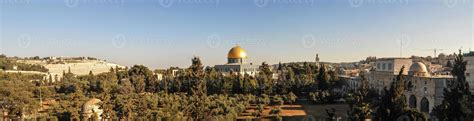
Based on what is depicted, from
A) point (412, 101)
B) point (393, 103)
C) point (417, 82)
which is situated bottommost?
point (412, 101)

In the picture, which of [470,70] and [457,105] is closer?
[457,105]

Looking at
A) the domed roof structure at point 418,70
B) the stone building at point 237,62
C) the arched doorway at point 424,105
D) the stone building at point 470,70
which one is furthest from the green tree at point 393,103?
the stone building at point 237,62

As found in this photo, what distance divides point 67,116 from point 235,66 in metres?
42.9

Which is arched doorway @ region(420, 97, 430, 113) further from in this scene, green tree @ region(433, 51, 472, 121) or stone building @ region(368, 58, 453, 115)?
green tree @ region(433, 51, 472, 121)

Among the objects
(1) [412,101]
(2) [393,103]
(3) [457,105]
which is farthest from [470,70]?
(2) [393,103]

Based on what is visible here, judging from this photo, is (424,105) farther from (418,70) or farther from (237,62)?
(237,62)

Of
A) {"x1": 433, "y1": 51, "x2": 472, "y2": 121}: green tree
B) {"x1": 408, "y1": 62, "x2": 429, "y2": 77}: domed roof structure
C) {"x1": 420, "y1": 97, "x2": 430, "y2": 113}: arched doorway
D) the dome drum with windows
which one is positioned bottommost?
{"x1": 420, "y1": 97, "x2": 430, "y2": 113}: arched doorway

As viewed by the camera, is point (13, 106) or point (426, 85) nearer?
point (13, 106)

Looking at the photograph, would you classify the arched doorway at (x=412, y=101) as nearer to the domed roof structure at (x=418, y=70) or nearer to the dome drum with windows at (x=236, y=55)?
the domed roof structure at (x=418, y=70)

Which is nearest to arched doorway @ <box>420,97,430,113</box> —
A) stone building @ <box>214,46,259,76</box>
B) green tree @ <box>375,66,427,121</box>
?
green tree @ <box>375,66,427,121</box>

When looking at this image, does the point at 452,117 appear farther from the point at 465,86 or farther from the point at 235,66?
the point at 235,66

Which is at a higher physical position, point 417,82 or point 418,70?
point 418,70

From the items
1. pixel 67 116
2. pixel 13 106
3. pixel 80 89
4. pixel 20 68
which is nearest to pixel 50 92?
pixel 80 89

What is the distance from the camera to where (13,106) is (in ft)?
96.8
